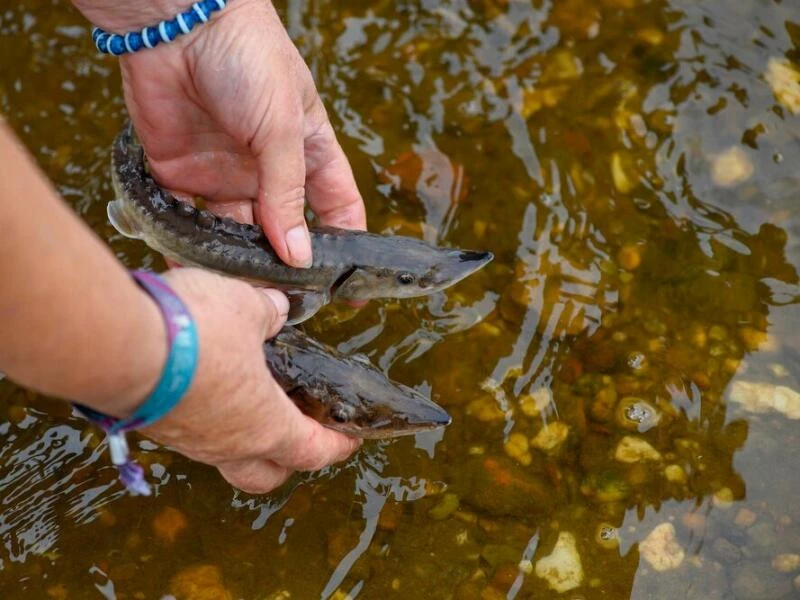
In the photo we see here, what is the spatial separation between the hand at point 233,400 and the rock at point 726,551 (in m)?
1.51

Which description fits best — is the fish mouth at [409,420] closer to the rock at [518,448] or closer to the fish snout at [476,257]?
the rock at [518,448]

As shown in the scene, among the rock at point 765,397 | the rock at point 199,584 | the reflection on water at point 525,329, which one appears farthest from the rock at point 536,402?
the rock at point 199,584

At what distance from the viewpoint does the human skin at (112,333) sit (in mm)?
1809

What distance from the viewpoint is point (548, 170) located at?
170 inches

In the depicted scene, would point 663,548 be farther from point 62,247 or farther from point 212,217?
point 62,247

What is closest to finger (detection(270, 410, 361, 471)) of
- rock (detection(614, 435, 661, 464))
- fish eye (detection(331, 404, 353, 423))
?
fish eye (detection(331, 404, 353, 423))

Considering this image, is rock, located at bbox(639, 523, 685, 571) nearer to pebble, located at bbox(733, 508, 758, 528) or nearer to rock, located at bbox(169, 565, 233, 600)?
pebble, located at bbox(733, 508, 758, 528)

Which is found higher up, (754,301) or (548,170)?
(548,170)

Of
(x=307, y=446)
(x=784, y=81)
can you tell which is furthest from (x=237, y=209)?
(x=784, y=81)

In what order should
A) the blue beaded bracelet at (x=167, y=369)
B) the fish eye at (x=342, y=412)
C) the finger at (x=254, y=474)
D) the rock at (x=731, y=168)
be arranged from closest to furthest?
the blue beaded bracelet at (x=167, y=369), the finger at (x=254, y=474), the fish eye at (x=342, y=412), the rock at (x=731, y=168)

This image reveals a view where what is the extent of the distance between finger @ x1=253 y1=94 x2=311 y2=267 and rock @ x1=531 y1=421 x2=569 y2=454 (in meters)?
1.27

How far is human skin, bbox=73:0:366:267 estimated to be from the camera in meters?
3.18

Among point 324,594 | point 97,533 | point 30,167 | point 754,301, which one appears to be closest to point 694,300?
point 754,301

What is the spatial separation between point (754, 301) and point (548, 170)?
1.14 metres
